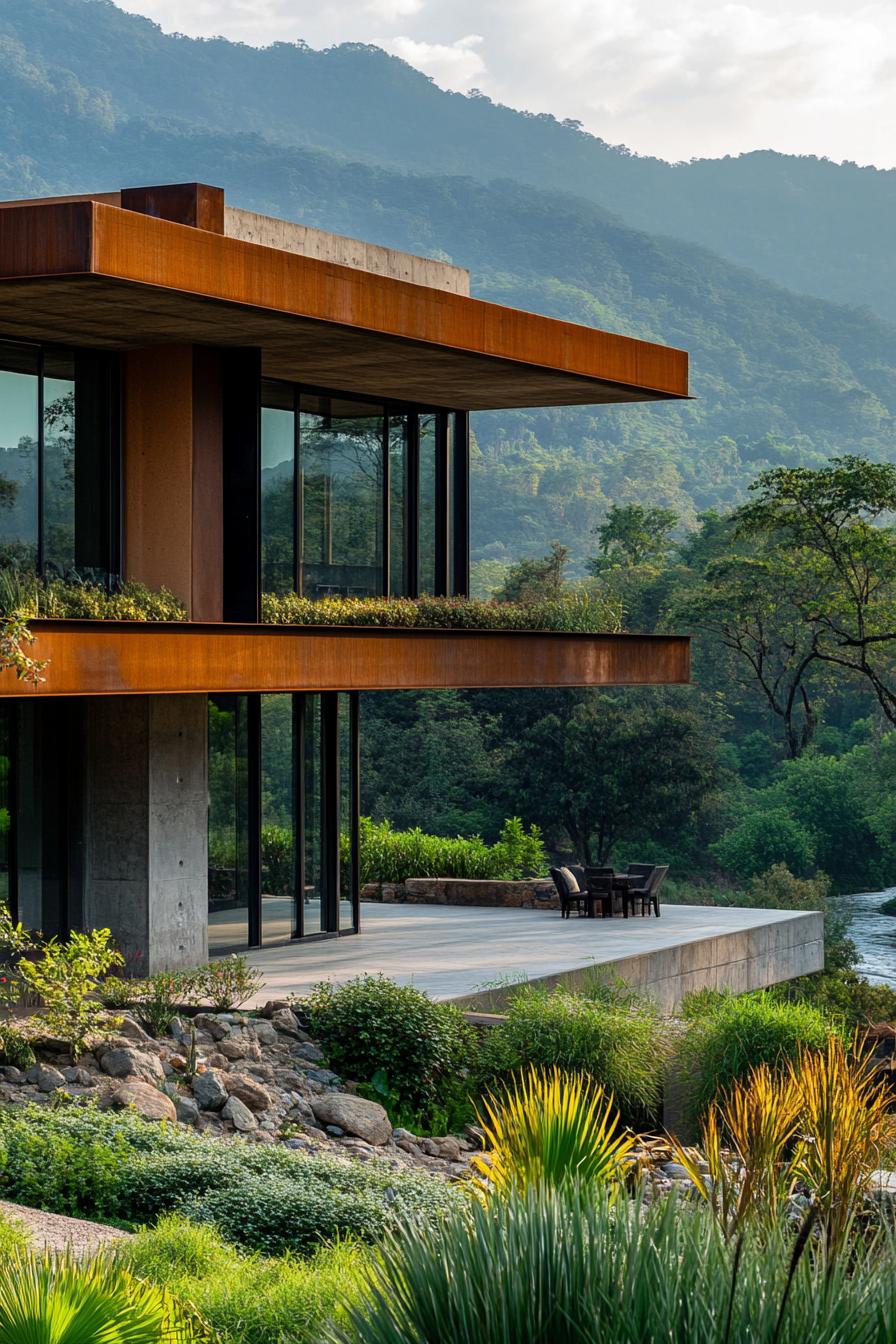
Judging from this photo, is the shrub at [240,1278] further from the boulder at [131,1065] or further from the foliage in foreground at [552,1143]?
the boulder at [131,1065]

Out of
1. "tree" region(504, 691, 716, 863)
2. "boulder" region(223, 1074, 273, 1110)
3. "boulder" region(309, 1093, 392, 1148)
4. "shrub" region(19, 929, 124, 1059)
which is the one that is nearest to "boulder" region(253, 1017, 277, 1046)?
"boulder" region(309, 1093, 392, 1148)

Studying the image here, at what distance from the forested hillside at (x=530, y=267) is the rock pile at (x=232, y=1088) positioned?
69.1 meters

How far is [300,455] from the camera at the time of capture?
19.3 metres

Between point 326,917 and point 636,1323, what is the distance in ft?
51.2

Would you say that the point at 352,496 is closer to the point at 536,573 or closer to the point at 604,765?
the point at 604,765

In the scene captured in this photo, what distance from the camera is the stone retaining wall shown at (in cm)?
2314

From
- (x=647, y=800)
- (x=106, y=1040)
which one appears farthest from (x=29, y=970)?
(x=647, y=800)

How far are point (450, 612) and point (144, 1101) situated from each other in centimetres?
918

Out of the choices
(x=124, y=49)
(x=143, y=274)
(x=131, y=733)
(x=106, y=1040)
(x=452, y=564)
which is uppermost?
(x=124, y=49)

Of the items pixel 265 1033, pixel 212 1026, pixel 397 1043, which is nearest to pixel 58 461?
pixel 212 1026

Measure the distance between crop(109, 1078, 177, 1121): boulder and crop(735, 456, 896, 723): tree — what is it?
101 feet

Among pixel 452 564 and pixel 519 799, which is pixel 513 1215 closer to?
pixel 452 564

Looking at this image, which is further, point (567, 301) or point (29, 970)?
point (567, 301)

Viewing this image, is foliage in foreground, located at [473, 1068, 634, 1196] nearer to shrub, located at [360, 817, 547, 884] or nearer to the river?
shrub, located at [360, 817, 547, 884]
